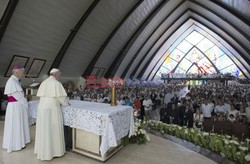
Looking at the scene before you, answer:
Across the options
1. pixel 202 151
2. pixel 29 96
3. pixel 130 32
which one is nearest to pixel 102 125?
pixel 202 151

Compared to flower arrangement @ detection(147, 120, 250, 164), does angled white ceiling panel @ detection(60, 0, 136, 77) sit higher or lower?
higher

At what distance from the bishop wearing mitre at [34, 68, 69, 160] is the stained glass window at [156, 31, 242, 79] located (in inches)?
1487

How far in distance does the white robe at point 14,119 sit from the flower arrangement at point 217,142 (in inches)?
151

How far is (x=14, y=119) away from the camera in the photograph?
4363 mm

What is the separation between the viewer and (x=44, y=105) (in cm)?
397

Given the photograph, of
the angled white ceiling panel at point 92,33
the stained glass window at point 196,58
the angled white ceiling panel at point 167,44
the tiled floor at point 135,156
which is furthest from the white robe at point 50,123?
the stained glass window at point 196,58

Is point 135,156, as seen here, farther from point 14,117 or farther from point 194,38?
point 194,38

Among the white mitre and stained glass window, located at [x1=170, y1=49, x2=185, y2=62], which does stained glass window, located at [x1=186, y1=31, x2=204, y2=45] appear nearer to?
stained glass window, located at [x1=170, y1=49, x2=185, y2=62]

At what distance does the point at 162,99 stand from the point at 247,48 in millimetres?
12342

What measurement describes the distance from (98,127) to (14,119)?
6.64ft

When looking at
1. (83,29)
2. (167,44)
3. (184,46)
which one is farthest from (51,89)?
(184,46)

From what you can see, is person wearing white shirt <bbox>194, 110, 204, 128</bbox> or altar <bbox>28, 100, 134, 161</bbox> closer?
altar <bbox>28, 100, 134, 161</bbox>

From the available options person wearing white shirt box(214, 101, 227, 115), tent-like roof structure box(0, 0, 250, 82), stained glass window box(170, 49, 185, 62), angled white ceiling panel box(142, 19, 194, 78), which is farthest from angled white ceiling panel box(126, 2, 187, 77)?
person wearing white shirt box(214, 101, 227, 115)

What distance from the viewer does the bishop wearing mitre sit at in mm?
3863
